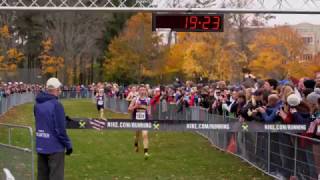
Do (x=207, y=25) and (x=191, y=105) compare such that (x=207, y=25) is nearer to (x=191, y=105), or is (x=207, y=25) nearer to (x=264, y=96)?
(x=264, y=96)

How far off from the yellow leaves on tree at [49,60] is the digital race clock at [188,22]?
6240 cm

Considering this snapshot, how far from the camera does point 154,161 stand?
54.2 ft

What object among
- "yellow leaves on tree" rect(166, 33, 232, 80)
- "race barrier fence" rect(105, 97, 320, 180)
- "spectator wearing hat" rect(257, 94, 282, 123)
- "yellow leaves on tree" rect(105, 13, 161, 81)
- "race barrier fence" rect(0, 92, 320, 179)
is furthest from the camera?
"yellow leaves on tree" rect(105, 13, 161, 81)

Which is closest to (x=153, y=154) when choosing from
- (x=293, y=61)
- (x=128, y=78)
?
(x=293, y=61)

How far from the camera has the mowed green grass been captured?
45.7 ft

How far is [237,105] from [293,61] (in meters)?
47.8

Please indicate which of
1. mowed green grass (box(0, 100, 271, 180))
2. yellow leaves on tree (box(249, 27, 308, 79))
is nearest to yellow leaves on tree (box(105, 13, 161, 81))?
yellow leaves on tree (box(249, 27, 308, 79))

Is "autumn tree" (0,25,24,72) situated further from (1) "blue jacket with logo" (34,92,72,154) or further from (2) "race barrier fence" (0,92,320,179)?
(1) "blue jacket with logo" (34,92,72,154)

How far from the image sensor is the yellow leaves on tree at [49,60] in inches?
3105

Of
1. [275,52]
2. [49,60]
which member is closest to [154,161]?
[275,52]

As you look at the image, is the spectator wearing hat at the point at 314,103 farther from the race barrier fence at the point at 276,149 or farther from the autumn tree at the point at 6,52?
the autumn tree at the point at 6,52

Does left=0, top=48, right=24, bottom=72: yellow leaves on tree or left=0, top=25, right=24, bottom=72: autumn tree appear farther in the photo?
left=0, top=48, right=24, bottom=72: yellow leaves on tree

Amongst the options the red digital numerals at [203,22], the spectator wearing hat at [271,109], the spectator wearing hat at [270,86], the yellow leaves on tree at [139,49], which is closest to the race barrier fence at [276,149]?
the spectator wearing hat at [271,109]

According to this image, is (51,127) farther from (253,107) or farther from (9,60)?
(9,60)
